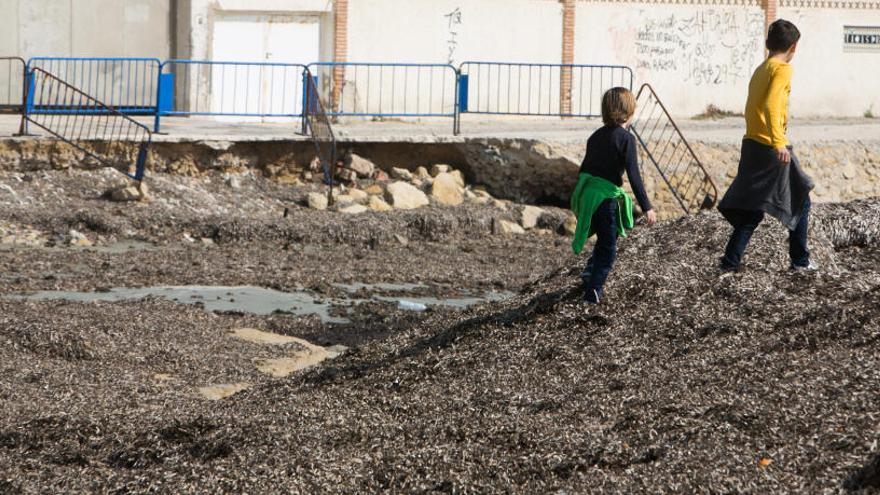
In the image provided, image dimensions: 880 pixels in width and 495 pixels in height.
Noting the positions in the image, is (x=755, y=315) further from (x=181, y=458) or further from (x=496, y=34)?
(x=496, y=34)

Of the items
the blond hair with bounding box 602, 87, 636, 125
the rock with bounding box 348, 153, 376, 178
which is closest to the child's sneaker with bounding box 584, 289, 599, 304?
the blond hair with bounding box 602, 87, 636, 125

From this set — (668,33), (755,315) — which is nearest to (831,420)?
(755,315)

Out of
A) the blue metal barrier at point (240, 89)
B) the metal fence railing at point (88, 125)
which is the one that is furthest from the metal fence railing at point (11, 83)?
the blue metal barrier at point (240, 89)

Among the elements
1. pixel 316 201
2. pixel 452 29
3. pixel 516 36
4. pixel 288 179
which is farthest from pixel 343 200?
pixel 516 36

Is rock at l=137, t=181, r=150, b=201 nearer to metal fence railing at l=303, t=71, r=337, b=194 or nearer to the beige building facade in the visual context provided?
metal fence railing at l=303, t=71, r=337, b=194

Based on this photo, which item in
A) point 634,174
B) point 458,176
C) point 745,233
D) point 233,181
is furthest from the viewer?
point 458,176

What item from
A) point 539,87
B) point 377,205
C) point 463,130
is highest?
point 539,87

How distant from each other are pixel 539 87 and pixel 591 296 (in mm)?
16606

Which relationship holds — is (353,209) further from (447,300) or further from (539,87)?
(539,87)

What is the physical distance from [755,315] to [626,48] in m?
18.2

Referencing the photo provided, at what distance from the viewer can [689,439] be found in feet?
21.7

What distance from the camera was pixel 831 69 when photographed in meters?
27.7

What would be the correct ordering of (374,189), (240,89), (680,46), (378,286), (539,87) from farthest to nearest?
(680,46) < (539,87) < (240,89) < (374,189) < (378,286)

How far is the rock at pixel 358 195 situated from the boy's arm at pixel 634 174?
36.5 ft
